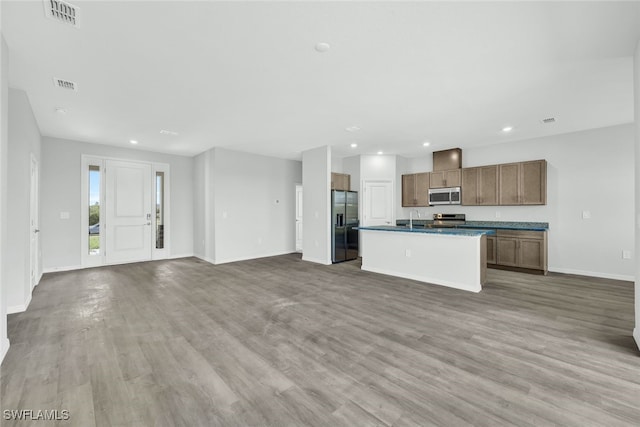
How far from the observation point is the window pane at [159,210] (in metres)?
6.64

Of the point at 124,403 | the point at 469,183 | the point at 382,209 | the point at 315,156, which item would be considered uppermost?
the point at 315,156

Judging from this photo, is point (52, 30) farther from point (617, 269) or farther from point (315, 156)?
point (617, 269)

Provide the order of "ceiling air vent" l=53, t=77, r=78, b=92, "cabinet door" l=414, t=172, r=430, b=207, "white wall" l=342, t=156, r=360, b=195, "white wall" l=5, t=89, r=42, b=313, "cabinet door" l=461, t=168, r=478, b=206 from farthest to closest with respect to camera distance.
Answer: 1. "white wall" l=342, t=156, r=360, b=195
2. "cabinet door" l=414, t=172, r=430, b=207
3. "cabinet door" l=461, t=168, r=478, b=206
4. "white wall" l=5, t=89, r=42, b=313
5. "ceiling air vent" l=53, t=77, r=78, b=92

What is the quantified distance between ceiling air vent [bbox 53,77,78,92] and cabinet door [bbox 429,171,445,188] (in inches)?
268

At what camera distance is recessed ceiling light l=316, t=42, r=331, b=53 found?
2344mm

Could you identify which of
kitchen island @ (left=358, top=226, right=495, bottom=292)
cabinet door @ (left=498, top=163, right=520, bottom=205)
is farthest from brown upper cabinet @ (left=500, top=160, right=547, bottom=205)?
kitchen island @ (left=358, top=226, right=495, bottom=292)

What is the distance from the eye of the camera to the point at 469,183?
20.4ft

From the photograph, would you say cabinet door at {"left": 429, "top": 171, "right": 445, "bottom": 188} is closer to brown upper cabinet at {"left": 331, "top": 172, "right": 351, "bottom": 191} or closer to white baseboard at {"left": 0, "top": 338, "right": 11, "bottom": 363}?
brown upper cabinet at {"left": 331, "top": 172, "right": 351, "bottom": 191}

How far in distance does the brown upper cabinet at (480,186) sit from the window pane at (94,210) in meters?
8.27

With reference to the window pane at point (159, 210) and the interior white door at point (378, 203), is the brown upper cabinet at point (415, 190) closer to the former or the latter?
the interior white door at point (378, 203)

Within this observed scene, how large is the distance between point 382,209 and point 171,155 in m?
5.67

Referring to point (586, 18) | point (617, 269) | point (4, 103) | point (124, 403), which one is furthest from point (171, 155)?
point (617, 269)

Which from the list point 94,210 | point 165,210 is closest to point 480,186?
point 165,210

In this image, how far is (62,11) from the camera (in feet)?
6.46
